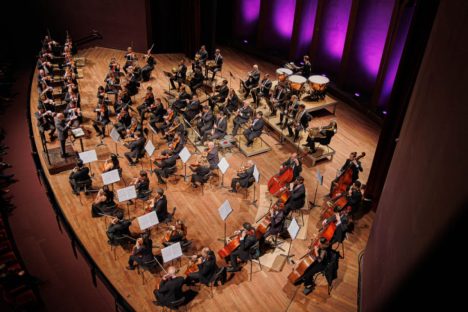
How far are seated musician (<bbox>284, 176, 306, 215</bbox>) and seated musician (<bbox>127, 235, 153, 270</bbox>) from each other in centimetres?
272

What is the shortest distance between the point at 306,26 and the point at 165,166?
8.58m

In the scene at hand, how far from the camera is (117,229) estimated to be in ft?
25.3

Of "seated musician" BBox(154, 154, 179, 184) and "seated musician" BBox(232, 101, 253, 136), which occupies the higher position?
"seated musician" BBox(232, 101, 253, 136)

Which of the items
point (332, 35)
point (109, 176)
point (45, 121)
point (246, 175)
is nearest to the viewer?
point (109, 176)

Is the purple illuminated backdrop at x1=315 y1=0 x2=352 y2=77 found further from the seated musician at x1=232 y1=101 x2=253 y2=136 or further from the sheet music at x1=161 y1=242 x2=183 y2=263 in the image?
the sheet music at x1=161 y1=242 x2=183 y2=263

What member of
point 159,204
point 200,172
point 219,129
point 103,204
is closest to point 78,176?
point 103,204

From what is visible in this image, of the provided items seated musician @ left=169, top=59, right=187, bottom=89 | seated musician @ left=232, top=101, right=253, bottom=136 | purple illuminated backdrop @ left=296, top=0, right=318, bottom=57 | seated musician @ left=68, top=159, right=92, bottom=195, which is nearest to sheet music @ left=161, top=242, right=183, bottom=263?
seated musician @ left=68, top=159, right=92, bottom=195

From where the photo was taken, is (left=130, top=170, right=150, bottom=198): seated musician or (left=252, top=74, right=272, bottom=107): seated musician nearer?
Result: (left=130, top=170, right=150, bottom=198): seated musician

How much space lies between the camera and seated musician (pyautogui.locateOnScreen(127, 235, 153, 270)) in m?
7.08

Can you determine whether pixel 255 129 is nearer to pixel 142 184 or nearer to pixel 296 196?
pixel 296 196

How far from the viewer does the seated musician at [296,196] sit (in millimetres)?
8297

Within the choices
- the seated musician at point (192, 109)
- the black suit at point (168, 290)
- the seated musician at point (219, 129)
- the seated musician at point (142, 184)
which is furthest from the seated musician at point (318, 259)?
the seated musician at point (192, 109)

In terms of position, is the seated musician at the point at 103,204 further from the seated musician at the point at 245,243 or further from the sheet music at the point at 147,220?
the seated musician at the point at 245,243

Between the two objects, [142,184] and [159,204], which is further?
[142,184]
